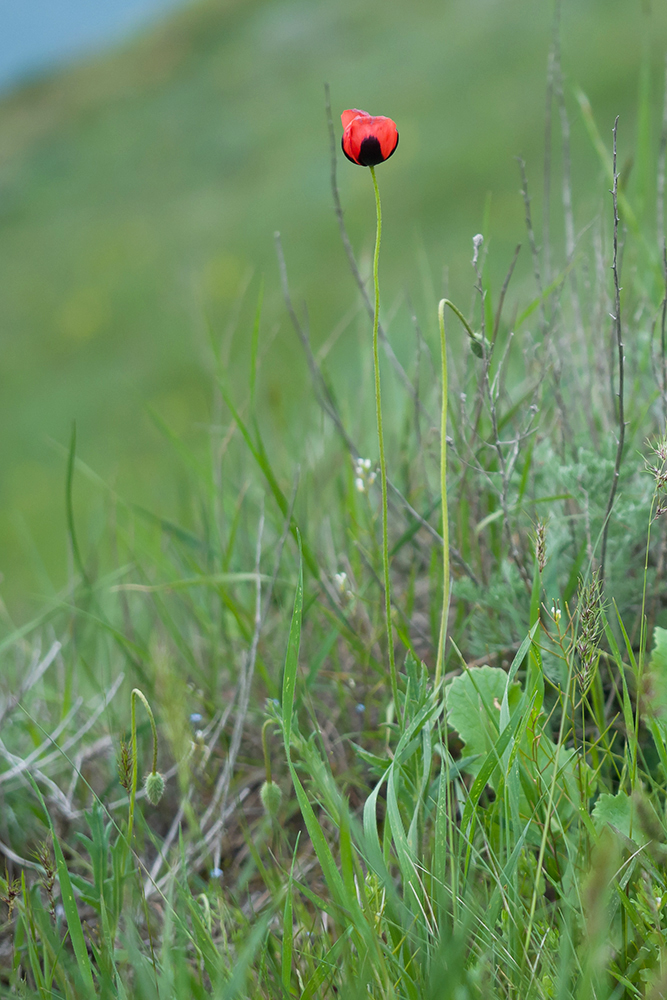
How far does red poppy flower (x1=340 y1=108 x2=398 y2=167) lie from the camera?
88 centimetres

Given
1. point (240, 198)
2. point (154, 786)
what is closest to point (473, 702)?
point (154, 786)

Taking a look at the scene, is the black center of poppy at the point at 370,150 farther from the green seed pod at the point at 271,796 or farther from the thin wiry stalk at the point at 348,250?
the green seed pod at the point at 271,796

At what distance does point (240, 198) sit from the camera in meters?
11.3

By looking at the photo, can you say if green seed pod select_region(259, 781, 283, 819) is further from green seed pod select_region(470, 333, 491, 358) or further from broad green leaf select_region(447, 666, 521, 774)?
green seed pod select_region(470, 333, 491, 358)

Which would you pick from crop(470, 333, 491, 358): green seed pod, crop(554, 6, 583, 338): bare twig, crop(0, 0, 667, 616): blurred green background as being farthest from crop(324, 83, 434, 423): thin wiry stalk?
crop(0, 0, 667, 616): blurred green background

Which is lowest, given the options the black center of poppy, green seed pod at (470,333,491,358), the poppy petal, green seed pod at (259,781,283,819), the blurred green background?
the blurred green background

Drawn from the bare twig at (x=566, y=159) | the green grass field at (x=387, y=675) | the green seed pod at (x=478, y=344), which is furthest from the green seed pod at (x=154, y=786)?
the bare twig at (x=566, y=159)

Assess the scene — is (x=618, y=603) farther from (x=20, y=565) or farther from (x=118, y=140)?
(x=118, y=140)

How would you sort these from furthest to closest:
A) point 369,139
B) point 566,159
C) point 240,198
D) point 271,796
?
1. point 240,198
2. point 566,159
3. point 271,796
4. point 369,139

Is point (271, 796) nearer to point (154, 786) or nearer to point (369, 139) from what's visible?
point (154, 786)

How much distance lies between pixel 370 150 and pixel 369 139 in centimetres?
1

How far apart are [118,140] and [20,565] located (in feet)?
36.6

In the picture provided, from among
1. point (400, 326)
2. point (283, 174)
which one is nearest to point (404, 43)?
point (283, 174)

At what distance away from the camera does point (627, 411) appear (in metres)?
1.48
